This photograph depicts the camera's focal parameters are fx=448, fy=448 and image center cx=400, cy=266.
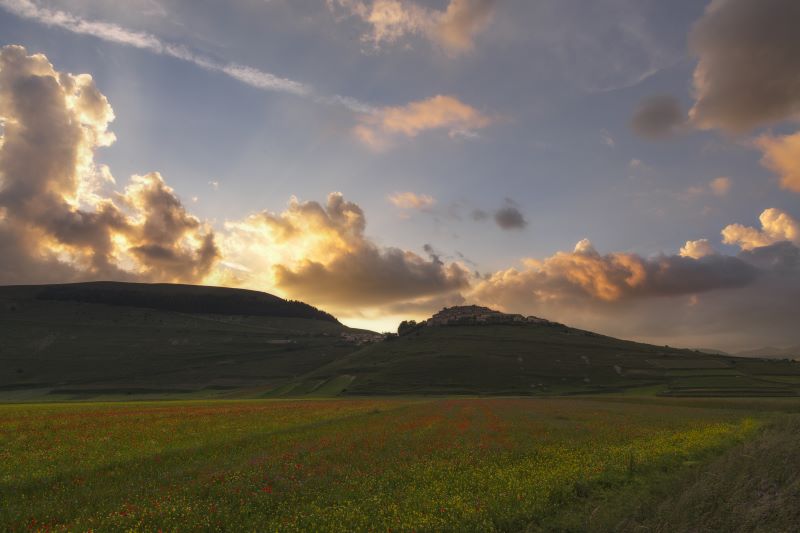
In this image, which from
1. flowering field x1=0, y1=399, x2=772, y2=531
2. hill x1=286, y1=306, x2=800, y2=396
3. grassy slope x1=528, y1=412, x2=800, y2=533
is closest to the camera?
grassy slope x1=528, y1=412, x2=800, y2=533

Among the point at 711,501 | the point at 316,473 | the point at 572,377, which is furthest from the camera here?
the point at 572,377

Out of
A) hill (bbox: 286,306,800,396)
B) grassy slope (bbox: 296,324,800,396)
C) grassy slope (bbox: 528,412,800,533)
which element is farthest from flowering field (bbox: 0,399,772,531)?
grassy slope (bbox: 296,324,800,396)

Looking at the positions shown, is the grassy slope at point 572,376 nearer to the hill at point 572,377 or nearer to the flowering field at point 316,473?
the hill at point 572,377

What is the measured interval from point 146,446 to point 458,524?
2921 centimetres

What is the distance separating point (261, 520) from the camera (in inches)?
715

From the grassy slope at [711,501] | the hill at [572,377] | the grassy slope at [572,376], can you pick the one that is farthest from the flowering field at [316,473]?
the grassy slope at [572,376]

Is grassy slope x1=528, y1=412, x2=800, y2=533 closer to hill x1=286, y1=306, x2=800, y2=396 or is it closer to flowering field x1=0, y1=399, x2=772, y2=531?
flowering field x1=0, y1=399, x2=772, y2=531

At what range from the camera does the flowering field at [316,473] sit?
60.0 feet

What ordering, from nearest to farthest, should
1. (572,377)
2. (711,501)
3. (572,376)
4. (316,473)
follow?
(711,501) < (316,473) < (572,377) < (572,376)

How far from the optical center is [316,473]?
26250mm

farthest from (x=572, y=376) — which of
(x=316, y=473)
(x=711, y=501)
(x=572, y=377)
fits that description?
(x=711, y=501)

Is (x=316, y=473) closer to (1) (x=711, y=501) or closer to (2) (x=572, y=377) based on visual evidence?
(1) (x=711, y=501)

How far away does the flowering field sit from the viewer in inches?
720

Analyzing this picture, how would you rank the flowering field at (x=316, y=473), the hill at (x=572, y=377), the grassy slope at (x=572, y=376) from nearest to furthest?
the flowering field at (x=316, y=473), the hill at (x=572, y=377), the grassy slope at (x=572, y=376)
